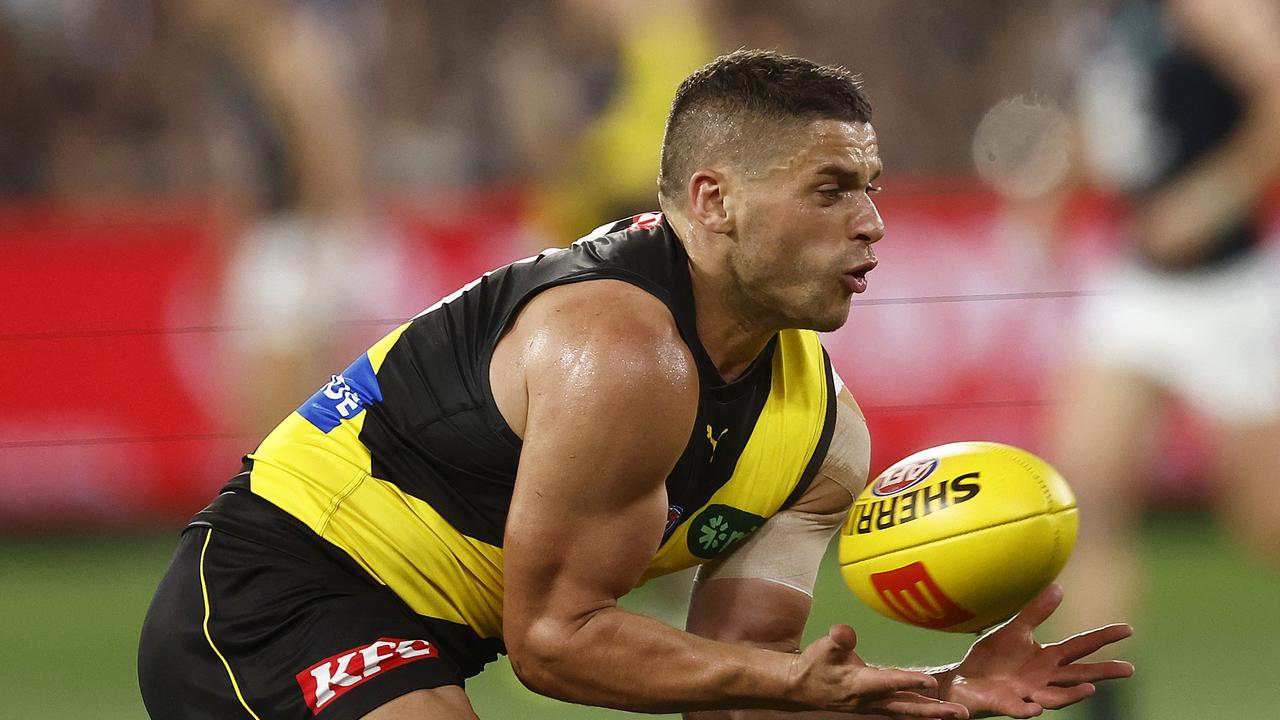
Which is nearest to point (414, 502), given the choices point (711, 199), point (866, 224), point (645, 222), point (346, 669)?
point (346, 669)

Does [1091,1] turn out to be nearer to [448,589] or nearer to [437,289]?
[437,289]

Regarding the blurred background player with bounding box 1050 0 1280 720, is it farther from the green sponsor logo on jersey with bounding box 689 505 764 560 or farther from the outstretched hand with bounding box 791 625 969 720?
the outstretched hand with bounding box 791 625 969 720

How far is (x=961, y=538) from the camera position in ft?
10.9

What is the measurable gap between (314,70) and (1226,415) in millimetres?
3760

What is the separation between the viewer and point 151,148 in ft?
33.6

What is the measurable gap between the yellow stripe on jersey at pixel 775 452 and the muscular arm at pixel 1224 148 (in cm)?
202

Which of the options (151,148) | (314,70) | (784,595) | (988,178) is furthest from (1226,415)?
(151,148)

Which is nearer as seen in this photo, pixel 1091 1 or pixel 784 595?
pixel 784 595

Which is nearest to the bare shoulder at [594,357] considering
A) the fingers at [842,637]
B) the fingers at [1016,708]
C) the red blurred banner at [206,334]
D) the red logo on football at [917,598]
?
the fingers at [842,637]

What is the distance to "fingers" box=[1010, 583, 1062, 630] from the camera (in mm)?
3455

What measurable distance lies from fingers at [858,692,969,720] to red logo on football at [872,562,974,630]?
0.36 metres

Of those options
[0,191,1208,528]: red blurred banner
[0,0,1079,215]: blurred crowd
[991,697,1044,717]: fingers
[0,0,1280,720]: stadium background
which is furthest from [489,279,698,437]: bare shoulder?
[0,0,1079,215]: blurred crowd

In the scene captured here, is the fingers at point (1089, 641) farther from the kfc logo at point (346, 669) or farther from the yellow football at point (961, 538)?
the kfc logo at point (346, 669)

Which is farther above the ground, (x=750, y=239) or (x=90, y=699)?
(x=750, y=239)
